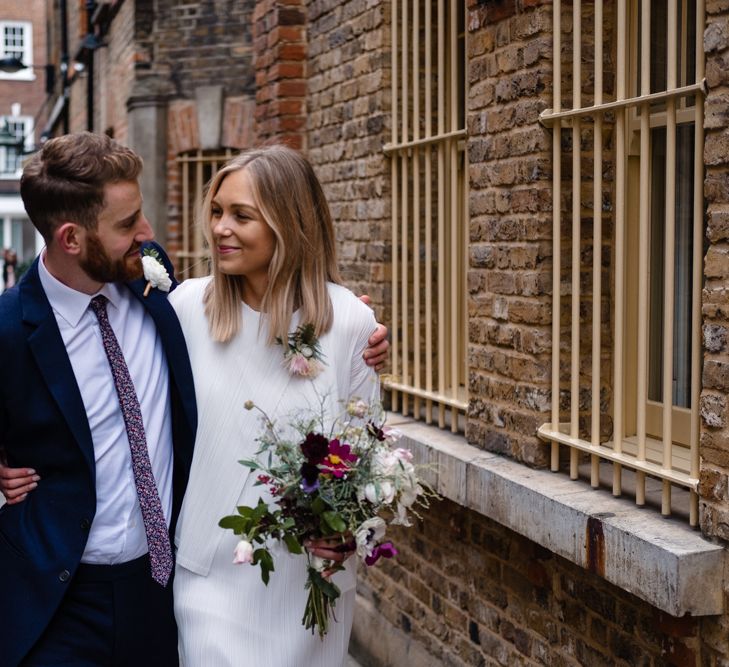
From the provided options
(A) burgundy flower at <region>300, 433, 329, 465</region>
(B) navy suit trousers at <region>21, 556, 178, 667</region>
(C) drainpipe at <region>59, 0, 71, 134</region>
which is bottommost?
(B) navy suit trousers at <region>21, 556, 178, 667</region>

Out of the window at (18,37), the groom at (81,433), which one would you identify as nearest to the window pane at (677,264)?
the groom at (81,433)

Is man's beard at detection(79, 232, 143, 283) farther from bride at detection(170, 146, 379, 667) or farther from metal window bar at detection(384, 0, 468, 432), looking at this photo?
metal window bar at detection(384, 0, 468, 432)

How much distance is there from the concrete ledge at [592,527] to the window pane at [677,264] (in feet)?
1.65

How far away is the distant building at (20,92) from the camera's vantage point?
43.6 meters

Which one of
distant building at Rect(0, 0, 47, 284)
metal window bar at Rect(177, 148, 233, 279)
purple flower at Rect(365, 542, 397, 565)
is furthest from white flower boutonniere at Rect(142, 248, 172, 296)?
distant building at Rect(0, 0, 47, 284)

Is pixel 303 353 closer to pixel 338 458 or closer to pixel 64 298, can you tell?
pixel 338 458

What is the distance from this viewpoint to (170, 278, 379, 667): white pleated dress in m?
3.31

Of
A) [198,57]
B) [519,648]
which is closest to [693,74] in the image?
[519,648]

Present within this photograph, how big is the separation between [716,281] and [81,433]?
5.90ft

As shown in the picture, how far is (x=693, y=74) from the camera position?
159 inches

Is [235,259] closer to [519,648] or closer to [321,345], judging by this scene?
[321,345]

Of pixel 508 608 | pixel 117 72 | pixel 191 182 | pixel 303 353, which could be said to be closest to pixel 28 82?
pixel 117 72

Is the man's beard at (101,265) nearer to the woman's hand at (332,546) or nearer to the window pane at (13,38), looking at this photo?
the woman's hand at (332,546)

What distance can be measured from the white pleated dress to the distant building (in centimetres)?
4018
